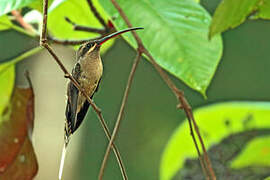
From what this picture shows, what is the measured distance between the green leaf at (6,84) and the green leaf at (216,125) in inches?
15.2

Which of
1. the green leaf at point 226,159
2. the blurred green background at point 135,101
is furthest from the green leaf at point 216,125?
the blurred green background at point 135,101

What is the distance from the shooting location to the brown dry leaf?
42.5 inches

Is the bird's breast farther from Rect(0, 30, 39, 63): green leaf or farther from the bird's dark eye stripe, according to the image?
Rect(0, 30, 39, 63): green leaf

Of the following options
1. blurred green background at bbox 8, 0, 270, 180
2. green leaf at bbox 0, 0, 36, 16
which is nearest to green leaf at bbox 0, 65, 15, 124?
green leaf at bbox 0, 0, 36, 16

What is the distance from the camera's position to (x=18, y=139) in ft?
3.68

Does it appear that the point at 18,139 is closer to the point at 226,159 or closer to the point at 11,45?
the point at 226,159

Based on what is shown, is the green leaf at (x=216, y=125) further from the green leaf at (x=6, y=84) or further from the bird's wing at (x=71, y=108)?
the green leaf at (x=6, y=84)

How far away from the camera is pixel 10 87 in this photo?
45.7 inches

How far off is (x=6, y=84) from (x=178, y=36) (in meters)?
0.42

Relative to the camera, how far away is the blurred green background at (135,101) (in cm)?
353

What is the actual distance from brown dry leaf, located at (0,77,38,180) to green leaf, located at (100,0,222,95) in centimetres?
33

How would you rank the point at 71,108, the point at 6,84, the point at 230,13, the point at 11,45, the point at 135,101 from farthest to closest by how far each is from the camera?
the point at 135,101 < the point at 11,45 < the point at 6,84 < the point at 71,108 < the point at 230,13

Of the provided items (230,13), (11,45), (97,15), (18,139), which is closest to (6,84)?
(18,139)

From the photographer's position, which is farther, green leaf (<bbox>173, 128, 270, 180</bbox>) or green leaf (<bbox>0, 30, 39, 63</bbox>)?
green leaf (<bbox>0, 30, 39, 63</bbox>)
